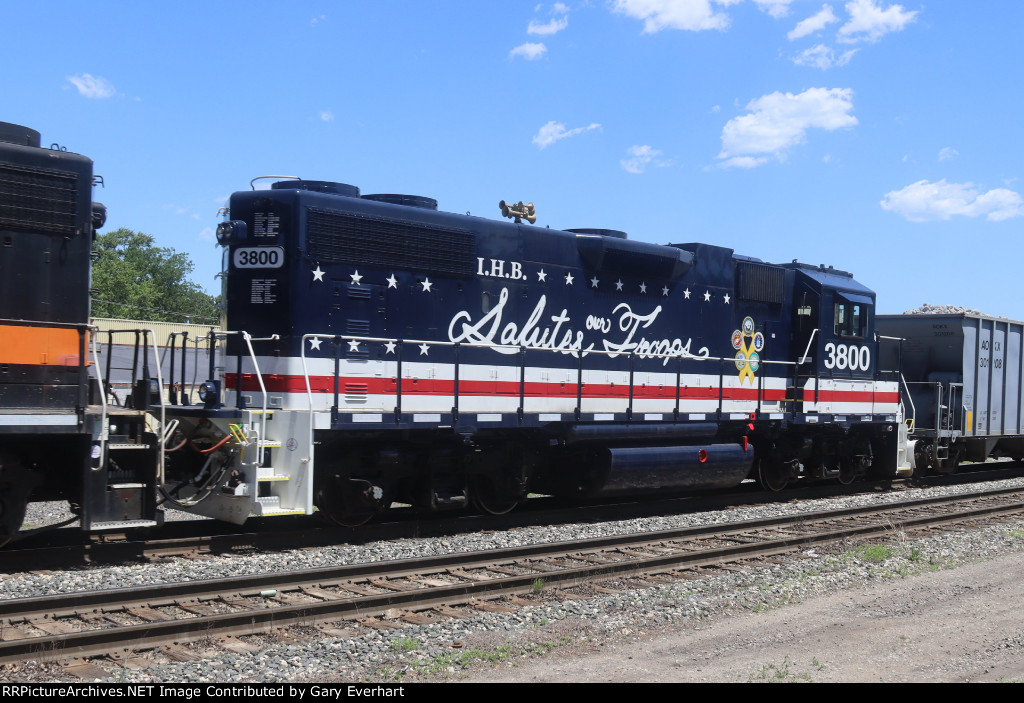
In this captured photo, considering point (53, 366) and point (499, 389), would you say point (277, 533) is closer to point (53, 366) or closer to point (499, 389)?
point (53, 366)

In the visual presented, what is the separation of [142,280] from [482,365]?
237 feet

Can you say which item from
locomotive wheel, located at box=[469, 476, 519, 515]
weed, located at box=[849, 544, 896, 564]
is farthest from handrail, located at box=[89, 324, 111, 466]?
weed, located at box=[849, 544, 896, 564]

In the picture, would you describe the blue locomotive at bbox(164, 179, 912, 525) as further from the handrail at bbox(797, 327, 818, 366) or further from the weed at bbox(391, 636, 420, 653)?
the weed at bbox(391, 636, 420, 653)

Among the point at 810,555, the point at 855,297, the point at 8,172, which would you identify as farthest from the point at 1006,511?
the point at 8,172

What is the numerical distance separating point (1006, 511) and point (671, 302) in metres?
6.18

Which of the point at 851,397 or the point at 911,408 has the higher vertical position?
the point at 851,397

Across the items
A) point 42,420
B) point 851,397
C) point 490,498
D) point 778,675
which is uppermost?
point 851,397

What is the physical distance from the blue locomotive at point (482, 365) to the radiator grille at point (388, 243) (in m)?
0.02

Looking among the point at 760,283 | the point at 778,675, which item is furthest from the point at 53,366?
the point at 760,283

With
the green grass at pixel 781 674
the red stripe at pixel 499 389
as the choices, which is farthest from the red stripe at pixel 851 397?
the green grass at pixel 781 674

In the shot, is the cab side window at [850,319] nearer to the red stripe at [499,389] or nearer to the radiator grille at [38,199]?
the red stripe at [499,389]

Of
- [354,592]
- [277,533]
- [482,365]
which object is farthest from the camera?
[482,365]

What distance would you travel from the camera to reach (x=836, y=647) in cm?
669
